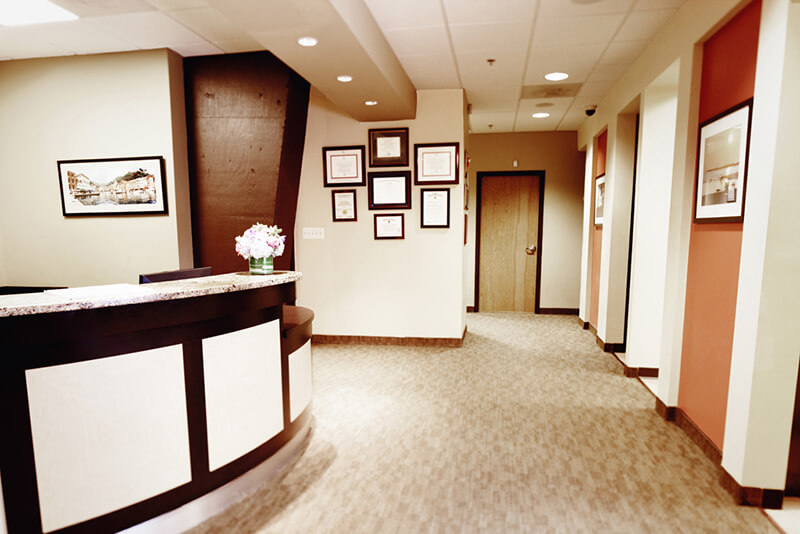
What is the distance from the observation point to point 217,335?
1944 mm

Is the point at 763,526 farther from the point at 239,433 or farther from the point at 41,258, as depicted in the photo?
the point at 41,258

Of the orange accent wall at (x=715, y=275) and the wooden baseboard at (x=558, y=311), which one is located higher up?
the orange accent wall at (x=715, y=275)

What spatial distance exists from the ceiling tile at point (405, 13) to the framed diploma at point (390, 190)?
5.60 feet

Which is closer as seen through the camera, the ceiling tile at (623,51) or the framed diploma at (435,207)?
the ceiling tile at (623,51)

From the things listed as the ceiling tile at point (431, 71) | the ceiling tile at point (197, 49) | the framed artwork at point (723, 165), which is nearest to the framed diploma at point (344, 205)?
the ceiling tile at point (431, 71)

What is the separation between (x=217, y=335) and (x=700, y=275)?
2860 millimetres

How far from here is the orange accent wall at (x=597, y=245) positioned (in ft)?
16.0

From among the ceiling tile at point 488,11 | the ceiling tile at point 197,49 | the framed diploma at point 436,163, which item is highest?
the ceiling tile at point 197,49

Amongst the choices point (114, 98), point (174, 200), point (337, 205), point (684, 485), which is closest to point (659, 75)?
point (684, 485)

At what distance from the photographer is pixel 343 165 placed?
4.62 m

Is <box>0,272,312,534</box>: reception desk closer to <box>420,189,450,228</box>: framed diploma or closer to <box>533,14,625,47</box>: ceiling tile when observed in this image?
<box>420,189,450,228</box>: framed diploma

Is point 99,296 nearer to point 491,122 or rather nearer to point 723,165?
point 723,165

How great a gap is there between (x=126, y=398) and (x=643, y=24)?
3981 millimetres

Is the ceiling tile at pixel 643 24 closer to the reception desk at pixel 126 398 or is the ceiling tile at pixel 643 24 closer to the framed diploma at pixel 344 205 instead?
the framed diploma at pixel 344 205
